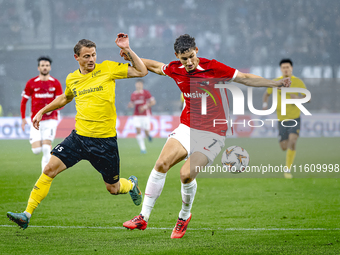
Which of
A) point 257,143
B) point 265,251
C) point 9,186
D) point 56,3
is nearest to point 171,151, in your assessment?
point 265,251

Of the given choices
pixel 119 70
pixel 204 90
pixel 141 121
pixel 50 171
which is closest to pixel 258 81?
pixel 204 90

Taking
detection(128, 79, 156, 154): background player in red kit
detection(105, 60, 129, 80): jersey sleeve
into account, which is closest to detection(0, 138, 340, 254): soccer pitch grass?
detection(105, 60, 129, 80): jersey sleeve

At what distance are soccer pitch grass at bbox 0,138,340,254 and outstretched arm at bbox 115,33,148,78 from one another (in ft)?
5.57

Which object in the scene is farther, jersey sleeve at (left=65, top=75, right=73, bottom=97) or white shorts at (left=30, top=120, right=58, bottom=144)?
white shorts at (left=30, top=120, right=58, bottom=144)

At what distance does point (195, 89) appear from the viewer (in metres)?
5.09

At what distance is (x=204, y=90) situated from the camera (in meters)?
5.10

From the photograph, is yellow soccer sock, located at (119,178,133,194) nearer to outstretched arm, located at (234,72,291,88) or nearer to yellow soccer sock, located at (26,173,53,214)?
yellow soccer sock, located at (26,173,53,214)

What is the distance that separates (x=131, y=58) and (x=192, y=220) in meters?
2.11

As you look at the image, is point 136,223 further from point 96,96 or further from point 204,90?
point 204,90

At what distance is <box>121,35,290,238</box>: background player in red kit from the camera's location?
4844mm

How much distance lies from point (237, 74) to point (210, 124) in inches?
24.9

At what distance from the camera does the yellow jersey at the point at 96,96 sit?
5188 millimetres

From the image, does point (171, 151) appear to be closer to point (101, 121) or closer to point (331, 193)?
point (101, 121)

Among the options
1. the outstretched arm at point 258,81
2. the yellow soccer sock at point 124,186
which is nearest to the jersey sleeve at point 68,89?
the yellow soccer sock at point 124,186
